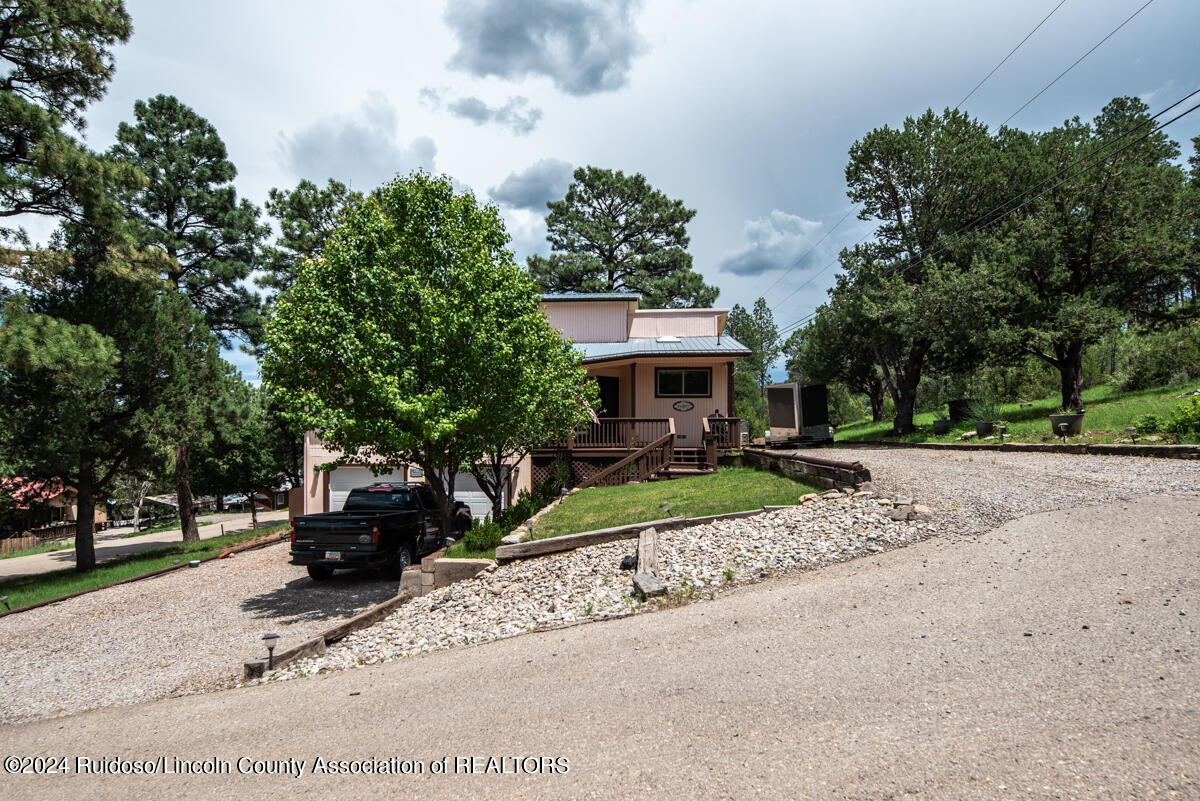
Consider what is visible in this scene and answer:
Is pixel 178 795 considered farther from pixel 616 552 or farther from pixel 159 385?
pixel 159 385

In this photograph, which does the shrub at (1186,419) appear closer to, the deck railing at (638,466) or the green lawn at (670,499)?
the green lawn at (670,499)

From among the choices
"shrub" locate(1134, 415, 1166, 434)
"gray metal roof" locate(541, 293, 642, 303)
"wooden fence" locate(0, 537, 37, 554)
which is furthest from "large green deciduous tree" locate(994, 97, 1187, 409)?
"wooden fence" locate(0, 537, 37, 554)

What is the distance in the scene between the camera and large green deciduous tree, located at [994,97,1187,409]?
21.7 m

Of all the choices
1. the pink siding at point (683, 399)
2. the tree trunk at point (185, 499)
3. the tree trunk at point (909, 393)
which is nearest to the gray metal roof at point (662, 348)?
the pink siding at point (683, 399)

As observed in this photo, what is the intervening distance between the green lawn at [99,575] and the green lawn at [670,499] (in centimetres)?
1071

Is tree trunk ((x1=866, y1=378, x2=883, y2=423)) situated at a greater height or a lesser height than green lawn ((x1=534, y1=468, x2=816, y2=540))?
greater

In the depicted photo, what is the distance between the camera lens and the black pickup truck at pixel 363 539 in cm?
1098

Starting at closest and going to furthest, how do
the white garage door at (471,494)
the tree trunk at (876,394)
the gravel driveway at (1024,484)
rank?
1. the gravel driveway at (1024,484)
2. the white garage door at (471,494)
3. the tree trunk at (876,394)

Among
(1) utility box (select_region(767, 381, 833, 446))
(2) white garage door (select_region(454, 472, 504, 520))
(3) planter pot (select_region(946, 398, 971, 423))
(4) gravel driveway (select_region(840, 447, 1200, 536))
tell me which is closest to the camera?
(4) gravel driveway (select_region(840, 447, 1200, 536))

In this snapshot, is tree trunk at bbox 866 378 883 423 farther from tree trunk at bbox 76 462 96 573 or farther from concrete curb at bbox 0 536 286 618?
tree trunk at bbox 76 462 96 573

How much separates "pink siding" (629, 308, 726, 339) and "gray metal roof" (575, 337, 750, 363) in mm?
945

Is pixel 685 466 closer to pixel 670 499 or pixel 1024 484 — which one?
pixel 670 499

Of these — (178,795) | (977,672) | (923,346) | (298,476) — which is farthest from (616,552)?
(298,476)

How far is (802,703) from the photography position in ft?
13.4
